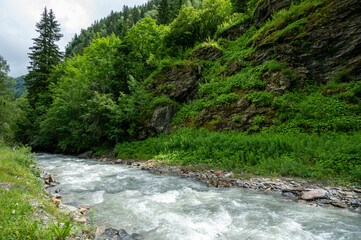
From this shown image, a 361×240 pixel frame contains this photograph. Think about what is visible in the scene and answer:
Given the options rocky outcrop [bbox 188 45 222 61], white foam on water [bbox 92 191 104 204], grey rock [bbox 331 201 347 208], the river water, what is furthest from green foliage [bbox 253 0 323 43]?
white foam on water [bbox 92 191 104 204]

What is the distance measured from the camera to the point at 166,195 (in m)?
7.15

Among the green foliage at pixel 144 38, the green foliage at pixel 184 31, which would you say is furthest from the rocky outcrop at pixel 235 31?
the green foliage at pixel 144 38

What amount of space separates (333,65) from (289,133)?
575 centimetres

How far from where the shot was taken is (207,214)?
213 inches

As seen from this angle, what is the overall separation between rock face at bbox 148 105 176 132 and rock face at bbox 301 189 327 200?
500 inches

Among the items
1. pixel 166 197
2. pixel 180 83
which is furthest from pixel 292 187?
pixel 180 83

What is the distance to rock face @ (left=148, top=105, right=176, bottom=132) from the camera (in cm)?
1787

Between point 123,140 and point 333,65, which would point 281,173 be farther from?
point 123,140

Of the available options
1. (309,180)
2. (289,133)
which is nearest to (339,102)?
(289,133)

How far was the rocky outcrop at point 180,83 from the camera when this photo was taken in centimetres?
1944

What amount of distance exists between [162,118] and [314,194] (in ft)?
45.2

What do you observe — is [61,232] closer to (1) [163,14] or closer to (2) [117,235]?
(2) [117,235]

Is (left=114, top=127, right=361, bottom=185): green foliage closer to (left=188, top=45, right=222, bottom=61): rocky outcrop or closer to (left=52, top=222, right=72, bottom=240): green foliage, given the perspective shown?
(left=52, top=222, right=72, bottom=240): green foliage

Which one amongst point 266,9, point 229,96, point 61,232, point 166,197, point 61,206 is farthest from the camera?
point 266,9
